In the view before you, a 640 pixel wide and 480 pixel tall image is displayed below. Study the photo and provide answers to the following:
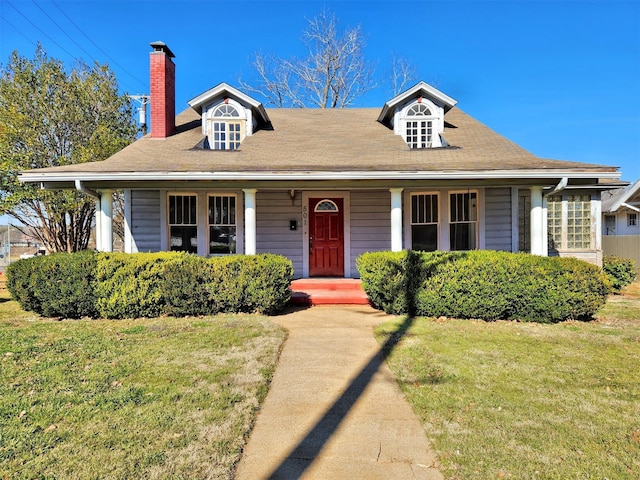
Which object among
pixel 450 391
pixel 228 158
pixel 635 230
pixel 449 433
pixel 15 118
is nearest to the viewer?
pixel 449 433

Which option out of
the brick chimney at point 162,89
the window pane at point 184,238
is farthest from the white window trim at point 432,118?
the brick chimney at point 162,89

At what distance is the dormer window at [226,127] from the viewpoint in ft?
34.5

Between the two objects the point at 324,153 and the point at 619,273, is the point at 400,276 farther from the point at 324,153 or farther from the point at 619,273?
the point at 619,273

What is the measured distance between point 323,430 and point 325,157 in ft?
23.7

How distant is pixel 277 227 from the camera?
1064 centimetres

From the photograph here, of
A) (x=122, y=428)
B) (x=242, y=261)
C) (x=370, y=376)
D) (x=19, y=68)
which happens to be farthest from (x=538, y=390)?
(x=19, y=68)

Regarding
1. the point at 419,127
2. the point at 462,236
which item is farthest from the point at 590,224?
the point at 419,127

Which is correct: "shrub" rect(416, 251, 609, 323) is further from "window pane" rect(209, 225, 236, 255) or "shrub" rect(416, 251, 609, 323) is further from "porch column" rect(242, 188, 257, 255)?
"window pane" rect(209, 225, 236, 255)

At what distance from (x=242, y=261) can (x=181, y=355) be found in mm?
2601

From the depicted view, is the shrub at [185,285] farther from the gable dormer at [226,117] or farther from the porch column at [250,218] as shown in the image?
the gable dormer at [226,117]

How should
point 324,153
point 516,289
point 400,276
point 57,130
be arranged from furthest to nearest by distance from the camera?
1. point 57,130
2. point 324,153
3. point 400,276
4. point 516,289

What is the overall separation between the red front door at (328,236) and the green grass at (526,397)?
15.2ft

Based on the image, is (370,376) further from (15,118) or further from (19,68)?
(19,68)

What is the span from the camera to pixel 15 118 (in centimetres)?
1323
